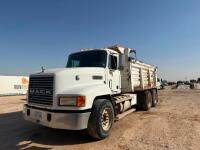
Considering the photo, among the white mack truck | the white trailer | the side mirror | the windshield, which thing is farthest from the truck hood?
the white trailer

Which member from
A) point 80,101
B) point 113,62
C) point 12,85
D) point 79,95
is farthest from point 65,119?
point 12,85

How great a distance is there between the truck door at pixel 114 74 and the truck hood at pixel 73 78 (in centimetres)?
64

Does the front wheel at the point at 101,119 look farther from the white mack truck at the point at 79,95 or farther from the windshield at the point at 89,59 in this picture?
the windshield at the point at 89,59

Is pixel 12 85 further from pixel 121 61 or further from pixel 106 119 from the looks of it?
pixel 106 119

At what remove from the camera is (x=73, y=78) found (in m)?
6.10

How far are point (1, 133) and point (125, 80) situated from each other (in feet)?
16.8

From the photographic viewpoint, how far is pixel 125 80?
8953mm

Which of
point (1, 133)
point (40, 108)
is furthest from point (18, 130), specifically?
point (40, 108)

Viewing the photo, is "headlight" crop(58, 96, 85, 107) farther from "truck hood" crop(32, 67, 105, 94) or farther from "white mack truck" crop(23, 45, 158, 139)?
"truck hood" crop(32, 67, 105, 94)

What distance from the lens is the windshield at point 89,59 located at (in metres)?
7.52

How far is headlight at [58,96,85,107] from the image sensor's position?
5.45 m

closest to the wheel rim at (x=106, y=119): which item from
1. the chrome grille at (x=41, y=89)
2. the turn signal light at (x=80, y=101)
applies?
the turn signal light at (x=80, y=101)

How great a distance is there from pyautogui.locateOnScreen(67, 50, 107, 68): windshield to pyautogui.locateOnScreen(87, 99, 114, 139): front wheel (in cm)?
160

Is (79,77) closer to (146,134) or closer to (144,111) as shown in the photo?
(146,134)
